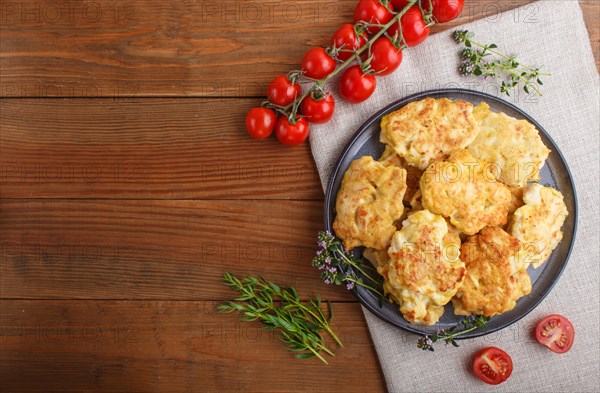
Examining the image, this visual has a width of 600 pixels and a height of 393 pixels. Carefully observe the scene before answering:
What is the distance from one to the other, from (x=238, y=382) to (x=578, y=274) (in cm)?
179

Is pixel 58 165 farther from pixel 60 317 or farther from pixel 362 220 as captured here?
pixel 362 220

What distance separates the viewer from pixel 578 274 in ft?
7.48

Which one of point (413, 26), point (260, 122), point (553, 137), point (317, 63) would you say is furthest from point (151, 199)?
point (553, 137)

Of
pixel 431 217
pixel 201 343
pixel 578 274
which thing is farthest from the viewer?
pixel 201 343

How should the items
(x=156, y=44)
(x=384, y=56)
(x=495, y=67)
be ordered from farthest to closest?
(x=156, y=44), (x=495, y=67), (x=384, y=56)

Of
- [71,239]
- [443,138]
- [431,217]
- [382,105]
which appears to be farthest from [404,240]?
[71,239]

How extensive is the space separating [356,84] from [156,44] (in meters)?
1.08

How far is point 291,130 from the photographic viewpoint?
222 centimetres

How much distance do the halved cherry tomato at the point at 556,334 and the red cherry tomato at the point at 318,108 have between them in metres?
1.46

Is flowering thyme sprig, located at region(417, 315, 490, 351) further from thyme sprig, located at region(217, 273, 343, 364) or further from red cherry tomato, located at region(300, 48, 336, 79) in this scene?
red cherry tomato, located at region(300, 48, 336, 79)

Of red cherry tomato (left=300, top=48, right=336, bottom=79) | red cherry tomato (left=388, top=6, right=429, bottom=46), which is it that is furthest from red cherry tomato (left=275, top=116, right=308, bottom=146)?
red cherry tomato (left=388, top=6, right=429, bottom=46)

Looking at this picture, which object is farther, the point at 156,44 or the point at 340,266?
the point at 156,44

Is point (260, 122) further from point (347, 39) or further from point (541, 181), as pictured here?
point (541, 181)

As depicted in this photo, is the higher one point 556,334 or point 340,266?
point 340,266
